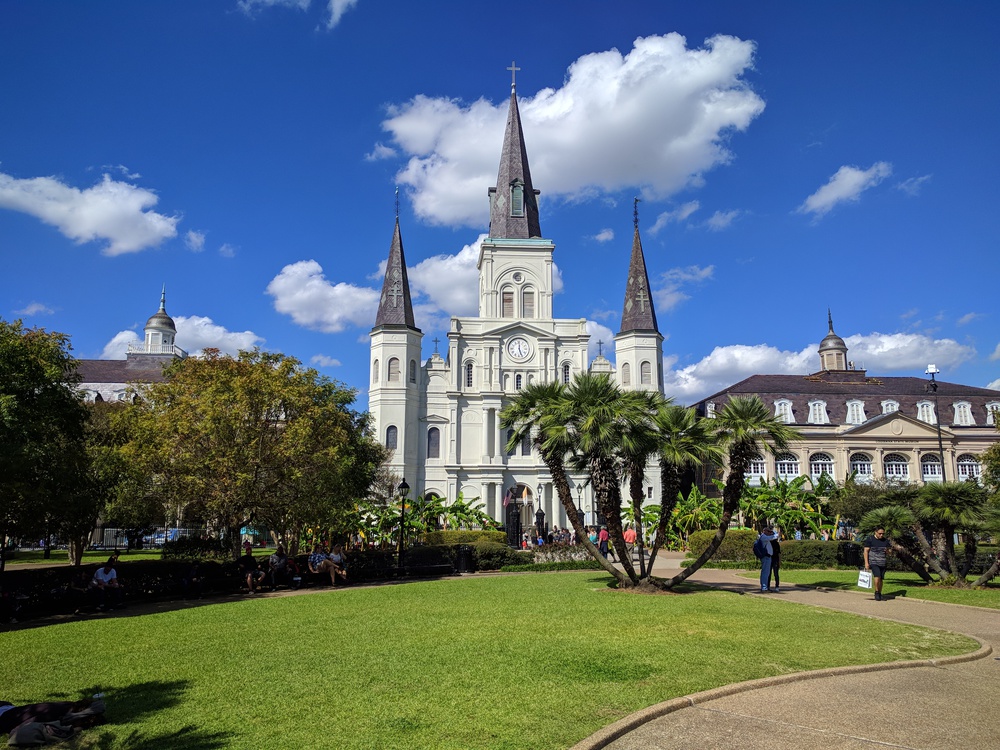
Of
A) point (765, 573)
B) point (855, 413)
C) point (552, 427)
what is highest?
point (855, 413)

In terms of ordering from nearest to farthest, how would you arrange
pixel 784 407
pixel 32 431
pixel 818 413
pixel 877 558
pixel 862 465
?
pixel 32 431, pixel 877 558, pixel 862 465, pixel 784 407, pixel 818 413

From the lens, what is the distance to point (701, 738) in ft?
20.4

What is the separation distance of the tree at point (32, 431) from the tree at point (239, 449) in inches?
142

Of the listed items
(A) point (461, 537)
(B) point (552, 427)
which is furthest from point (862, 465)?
(B) point (552, 427)

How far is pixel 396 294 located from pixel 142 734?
50369 millimetres

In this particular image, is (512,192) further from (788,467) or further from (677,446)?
(677,446)

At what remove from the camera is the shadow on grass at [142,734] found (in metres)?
6.01

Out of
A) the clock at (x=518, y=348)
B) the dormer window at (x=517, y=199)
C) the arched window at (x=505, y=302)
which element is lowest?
the clock at (x=518, y=348)

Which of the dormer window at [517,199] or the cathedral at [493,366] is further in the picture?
the dormer window at [517,199]

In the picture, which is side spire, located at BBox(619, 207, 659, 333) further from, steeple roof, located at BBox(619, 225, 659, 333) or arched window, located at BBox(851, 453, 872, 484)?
arched window, located at BBox(851, 453, 872, 484)

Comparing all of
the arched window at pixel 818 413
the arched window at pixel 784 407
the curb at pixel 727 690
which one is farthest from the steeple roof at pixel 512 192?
the curb at pixel 727 690

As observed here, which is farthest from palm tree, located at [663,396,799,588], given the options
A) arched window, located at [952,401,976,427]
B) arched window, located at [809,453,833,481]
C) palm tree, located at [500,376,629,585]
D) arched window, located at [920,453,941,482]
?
arched window, located at [952,401,976,427]

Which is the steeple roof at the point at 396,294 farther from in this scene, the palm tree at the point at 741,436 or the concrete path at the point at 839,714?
the concrete path at the point at 839,714

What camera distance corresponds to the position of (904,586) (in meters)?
18.4
